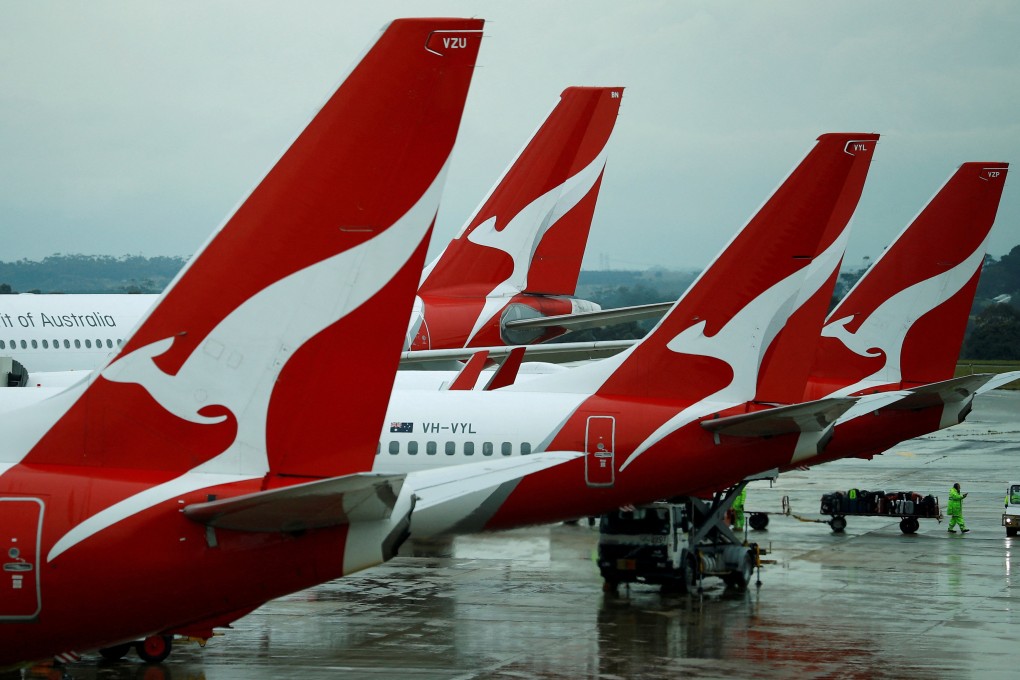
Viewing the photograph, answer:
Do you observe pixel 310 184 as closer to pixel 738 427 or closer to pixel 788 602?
pixel 738 427

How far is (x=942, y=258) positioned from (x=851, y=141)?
1046cm

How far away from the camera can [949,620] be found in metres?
22.0

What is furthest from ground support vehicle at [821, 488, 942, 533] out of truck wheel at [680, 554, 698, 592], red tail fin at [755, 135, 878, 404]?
red tail fin at [755, 135, 878, 404]

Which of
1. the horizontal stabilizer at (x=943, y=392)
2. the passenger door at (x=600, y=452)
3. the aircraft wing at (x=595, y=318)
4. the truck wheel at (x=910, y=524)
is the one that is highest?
the aircraft wing at (x=595, y=318)

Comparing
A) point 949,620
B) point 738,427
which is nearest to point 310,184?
point 738,427

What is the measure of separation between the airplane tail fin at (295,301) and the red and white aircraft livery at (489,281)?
26979 mm

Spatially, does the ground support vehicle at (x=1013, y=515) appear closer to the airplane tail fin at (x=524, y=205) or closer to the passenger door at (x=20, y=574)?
the airplane tail fin at (x=524, y=205)

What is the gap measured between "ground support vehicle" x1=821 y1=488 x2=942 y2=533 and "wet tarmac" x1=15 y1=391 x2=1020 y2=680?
0.95m

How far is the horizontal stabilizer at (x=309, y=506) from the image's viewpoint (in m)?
8.77

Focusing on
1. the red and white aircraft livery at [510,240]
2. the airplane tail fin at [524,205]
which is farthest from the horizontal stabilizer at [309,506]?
the airplane tail fin at [524,205]

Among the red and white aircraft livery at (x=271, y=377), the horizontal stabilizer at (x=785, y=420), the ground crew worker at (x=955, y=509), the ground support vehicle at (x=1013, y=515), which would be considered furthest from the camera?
the ground support vehicle at (x=1013, y=515)

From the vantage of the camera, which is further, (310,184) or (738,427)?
(738,427)

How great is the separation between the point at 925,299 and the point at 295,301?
24.3 metres

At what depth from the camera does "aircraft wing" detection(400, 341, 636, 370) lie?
33688 mm
